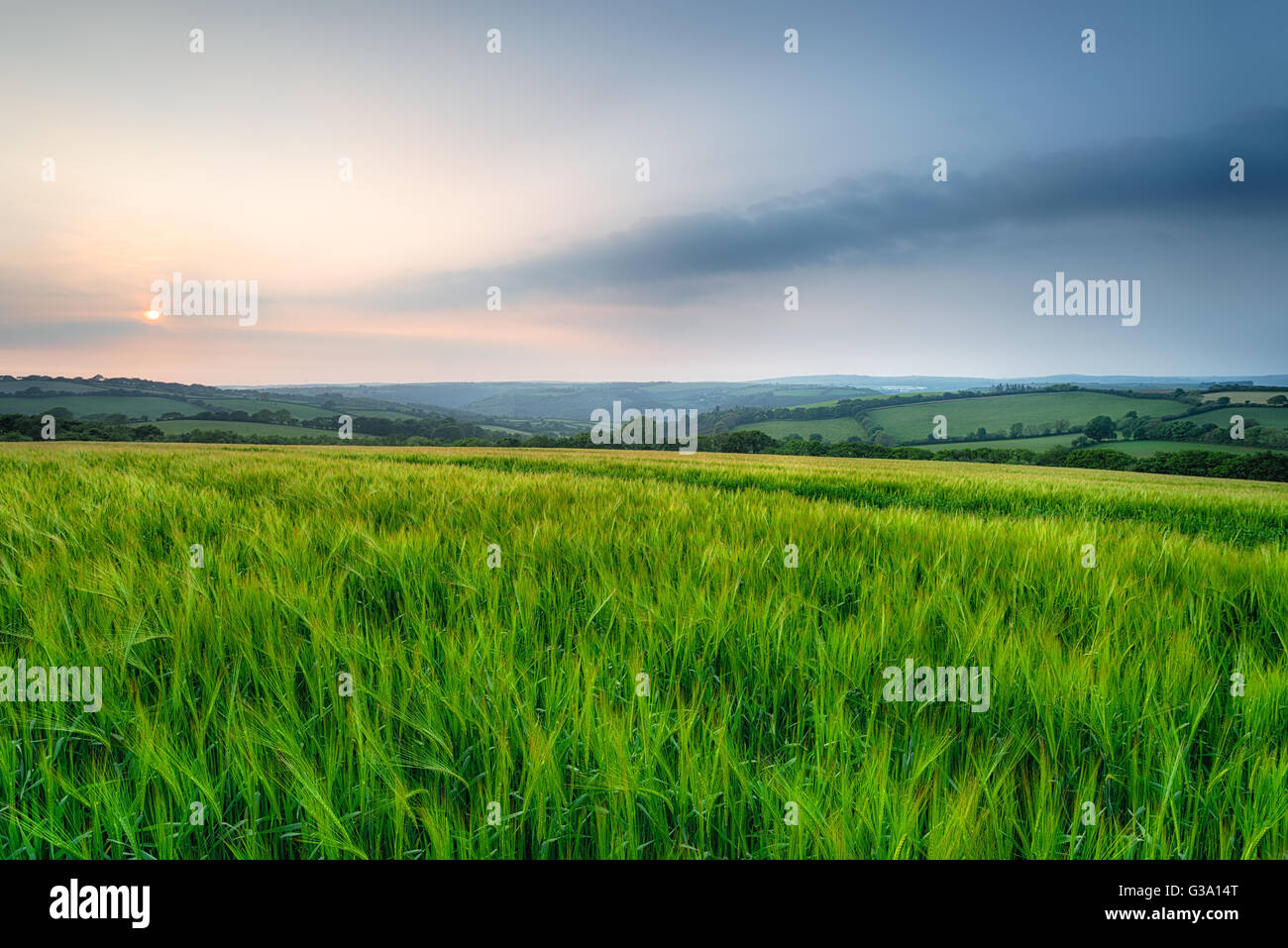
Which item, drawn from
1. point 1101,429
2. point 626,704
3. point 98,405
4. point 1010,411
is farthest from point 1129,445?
point 98,405

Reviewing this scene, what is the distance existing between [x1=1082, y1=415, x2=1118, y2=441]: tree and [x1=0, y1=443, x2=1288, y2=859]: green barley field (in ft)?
229

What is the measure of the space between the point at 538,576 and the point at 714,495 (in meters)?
3.39

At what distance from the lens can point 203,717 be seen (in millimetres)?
1389

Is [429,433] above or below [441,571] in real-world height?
above

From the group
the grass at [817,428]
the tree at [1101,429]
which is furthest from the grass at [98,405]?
the tree at [1101,429]

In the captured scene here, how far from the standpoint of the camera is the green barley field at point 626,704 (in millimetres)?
1064

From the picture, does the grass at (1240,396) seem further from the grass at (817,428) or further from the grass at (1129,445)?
the grass at (817,428)

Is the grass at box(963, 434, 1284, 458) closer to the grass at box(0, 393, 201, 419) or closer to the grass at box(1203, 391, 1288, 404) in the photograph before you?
the grass at box(1203, 391, 1288, 404)

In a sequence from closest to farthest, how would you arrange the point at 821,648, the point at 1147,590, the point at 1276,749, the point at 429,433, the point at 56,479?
the point at 1276,749 < the point at 821,648 < the point at 1147,590 < the point at 56,479 < the point at 429,433

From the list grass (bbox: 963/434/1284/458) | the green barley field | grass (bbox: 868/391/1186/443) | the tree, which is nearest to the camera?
the green barley field

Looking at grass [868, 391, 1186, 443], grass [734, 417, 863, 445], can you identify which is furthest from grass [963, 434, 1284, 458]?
grass [734, 417, 863, 445]

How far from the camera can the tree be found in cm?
5606
